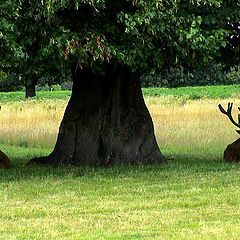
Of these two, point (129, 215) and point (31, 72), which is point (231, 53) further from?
point (129, 215)

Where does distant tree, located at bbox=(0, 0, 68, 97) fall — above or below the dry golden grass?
above

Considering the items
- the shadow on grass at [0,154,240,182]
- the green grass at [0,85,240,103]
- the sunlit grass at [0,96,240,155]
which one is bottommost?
the green grass at [0,85,240,103]

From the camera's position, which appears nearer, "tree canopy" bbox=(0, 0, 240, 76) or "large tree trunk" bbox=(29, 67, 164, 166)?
"tree canopy" bbox=(0, 0, 240, 76)

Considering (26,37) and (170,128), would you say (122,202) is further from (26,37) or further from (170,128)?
(170,128)

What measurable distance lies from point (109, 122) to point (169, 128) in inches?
381

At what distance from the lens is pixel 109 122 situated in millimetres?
A: 18453

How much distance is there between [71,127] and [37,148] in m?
7.46

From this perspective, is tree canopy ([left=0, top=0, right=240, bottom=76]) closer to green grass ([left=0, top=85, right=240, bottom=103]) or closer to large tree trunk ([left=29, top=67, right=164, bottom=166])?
large tree trunk ([left=29, top=67, right=164, bottom=166])

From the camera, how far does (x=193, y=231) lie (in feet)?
30.3

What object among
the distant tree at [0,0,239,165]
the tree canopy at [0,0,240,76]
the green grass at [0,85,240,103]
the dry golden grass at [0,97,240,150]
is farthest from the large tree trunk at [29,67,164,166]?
the green grass at [0,85,240,103]

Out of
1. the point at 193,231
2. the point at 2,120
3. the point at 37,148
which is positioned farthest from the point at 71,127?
the point at 2,120

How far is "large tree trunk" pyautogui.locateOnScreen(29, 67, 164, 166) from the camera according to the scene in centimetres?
1838

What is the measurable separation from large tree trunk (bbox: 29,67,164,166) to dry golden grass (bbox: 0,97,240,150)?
575cm

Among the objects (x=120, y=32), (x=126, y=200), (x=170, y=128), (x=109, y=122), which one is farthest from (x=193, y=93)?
(x=126, y=200)
